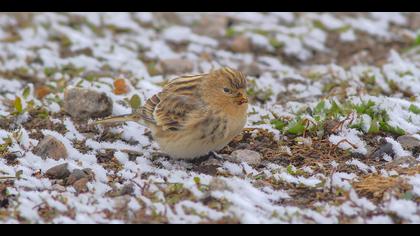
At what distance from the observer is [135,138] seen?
25.2 ft

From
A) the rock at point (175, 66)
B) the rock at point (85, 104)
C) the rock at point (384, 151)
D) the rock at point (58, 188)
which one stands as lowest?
the rock at point (58, 188)

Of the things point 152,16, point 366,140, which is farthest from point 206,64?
point 366,140

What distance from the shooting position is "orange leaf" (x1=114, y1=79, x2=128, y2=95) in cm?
880

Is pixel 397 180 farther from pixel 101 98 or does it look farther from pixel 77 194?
pixel 101 98

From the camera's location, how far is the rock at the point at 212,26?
1186 cm

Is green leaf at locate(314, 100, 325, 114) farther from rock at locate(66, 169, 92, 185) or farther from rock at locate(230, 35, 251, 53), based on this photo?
rock at locate(230, 35, 251, 53)

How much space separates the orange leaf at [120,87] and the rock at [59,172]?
2.40m

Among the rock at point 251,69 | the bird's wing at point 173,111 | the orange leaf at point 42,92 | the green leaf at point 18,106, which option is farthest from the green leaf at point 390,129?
the orange leaf at point 42,92

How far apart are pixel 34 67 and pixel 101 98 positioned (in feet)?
8.42

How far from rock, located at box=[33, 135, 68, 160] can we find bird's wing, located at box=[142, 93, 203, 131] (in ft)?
3.08

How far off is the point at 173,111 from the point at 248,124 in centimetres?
105

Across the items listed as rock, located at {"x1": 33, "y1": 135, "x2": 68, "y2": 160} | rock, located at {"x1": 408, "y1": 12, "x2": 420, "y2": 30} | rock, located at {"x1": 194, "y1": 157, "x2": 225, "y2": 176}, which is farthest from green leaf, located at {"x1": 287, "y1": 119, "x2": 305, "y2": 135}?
rock, located at {"x1": 408, "y1": 12, "x2": 420, "y2": 30}

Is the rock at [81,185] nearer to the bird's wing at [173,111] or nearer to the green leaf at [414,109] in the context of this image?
the bird's wing at [173,111]

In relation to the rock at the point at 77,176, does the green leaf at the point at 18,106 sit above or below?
above
